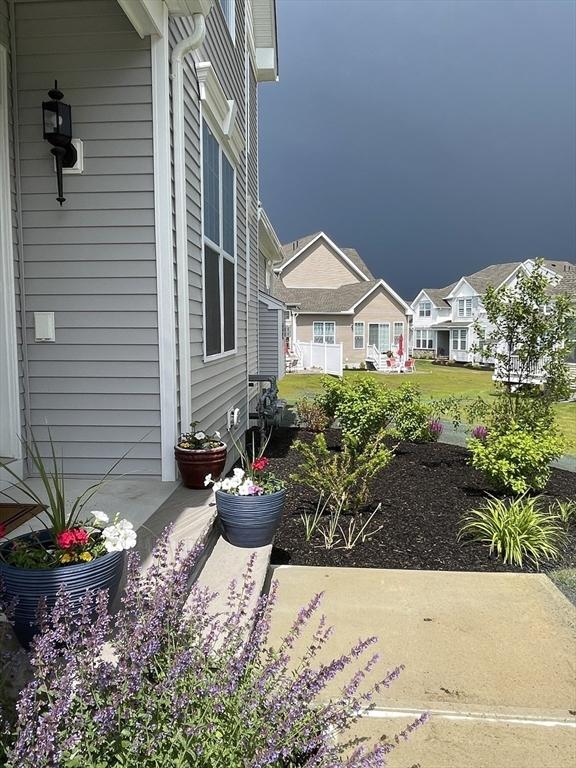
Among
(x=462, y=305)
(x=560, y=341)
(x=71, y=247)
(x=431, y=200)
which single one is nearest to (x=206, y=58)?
(x=71, y=247)

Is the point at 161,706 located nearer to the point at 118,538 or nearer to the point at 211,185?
the point at 118,538

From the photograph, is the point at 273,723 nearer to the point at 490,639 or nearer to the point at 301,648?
the point at 301,648

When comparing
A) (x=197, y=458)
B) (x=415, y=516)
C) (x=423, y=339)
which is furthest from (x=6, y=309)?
(x=423, y=339)

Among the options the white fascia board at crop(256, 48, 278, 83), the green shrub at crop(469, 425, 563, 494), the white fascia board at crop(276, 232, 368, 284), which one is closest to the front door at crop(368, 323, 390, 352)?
the white fascia board at crop(276, 232, 368, 284)

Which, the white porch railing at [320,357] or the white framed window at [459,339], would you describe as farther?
the white framed window at [459,339]

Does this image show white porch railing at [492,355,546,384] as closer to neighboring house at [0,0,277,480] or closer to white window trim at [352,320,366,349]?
neighboring house at [0,0,277,480]

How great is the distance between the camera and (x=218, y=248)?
5879 mm

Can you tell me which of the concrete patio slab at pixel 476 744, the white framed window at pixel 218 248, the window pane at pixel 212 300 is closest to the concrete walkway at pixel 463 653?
the concrete patio slab at pixel 476 744

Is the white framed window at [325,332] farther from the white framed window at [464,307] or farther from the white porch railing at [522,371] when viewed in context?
the white porch railing at [522,371]

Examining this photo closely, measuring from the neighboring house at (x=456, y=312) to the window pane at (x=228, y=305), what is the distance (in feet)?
84.3

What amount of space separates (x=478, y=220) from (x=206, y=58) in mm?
108286

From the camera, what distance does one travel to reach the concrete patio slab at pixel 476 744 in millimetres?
2080

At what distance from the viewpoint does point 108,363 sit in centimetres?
410

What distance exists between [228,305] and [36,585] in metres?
5.00
